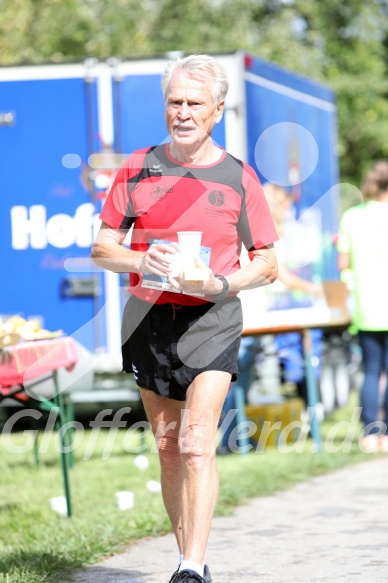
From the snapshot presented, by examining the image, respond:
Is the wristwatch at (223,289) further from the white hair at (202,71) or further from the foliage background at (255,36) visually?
the foliage background at (255,36)

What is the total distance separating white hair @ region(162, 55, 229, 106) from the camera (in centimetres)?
480

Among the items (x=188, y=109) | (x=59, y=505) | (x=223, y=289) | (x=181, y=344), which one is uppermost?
(x=188, y=109)

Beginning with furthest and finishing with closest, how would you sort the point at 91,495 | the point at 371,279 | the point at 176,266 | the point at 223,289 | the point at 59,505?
the point at 371,279 → the point at 91,495 → the point at 59,505 → the point at 223,289 → the point at 176,266

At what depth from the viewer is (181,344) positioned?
483 cm

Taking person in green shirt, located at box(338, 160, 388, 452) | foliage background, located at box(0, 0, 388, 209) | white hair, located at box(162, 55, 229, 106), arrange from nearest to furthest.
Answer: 1. white hair, located at box(162, 55, 229, 106)
2. person in green shirt, located at box(338, 160, 388, 452)
3. foliage background, located at box(0, 0, 388, 209)

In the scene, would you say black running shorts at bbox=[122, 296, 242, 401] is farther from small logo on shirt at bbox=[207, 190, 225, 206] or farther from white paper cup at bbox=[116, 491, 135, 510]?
white paper cup at bbox=[116, 491, 135, 510]

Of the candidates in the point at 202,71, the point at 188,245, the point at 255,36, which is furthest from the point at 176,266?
the point at 255,36

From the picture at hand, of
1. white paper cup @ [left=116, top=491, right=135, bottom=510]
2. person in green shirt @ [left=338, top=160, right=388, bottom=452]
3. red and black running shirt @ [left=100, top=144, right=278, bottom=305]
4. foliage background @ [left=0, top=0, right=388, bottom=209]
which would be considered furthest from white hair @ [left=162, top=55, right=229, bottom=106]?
foliage background @ [left=0, top=0, right=388, bottom=209]

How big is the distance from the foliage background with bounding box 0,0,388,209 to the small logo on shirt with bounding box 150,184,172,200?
34.4 feet

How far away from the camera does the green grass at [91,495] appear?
19.2ft

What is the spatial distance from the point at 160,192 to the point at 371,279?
5.41m

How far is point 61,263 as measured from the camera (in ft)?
36.2

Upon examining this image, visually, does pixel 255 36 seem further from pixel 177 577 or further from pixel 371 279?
pixel 177 577

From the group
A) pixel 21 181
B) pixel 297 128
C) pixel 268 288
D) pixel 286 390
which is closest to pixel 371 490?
pixel 268 288
